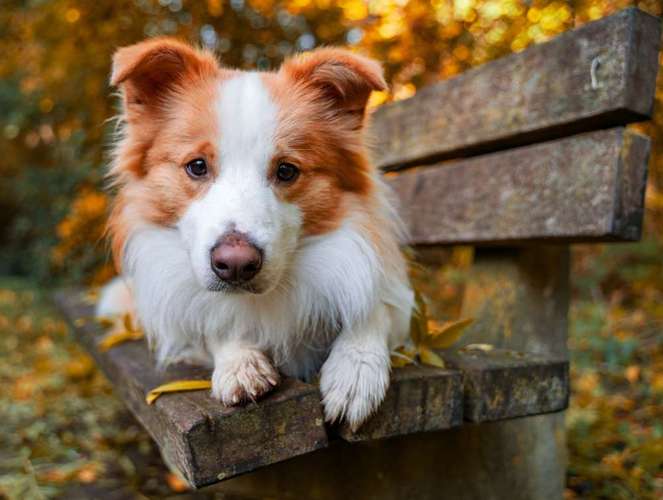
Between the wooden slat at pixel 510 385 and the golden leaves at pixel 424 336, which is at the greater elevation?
the golden leaves at pixel 424 336

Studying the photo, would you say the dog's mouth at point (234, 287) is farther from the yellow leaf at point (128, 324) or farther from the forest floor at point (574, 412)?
the forest floor at point (574, 412)

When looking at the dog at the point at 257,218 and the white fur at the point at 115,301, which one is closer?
the dog at the point at 257,218

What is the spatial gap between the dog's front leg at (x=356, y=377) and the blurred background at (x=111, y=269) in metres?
1.26

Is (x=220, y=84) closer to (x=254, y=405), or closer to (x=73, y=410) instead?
(x=254, y=405)

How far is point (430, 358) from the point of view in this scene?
1.80 metres

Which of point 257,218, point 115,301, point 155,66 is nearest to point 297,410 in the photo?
point 257,218

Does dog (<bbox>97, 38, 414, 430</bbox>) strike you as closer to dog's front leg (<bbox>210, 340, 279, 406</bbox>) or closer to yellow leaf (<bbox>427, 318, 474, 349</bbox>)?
dog's front leg (<bbox>210, 340, 279, 406</bbox>)

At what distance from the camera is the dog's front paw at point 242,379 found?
1.41m

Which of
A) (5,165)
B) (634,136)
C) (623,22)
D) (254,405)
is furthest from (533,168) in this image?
(5,165)

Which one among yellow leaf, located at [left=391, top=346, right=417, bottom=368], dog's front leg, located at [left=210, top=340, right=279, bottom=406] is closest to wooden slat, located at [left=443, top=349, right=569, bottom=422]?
yellow leaf, located at [left=391, top=346, right=417, bottom=368]

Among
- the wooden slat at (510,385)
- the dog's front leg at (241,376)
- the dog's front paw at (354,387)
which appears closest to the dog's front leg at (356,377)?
the dog's front paw at (354,387)

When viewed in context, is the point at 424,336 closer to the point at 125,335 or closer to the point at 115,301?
the point at 125,335

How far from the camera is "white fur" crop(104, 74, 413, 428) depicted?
162 cm

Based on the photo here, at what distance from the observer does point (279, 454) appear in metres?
1.39
